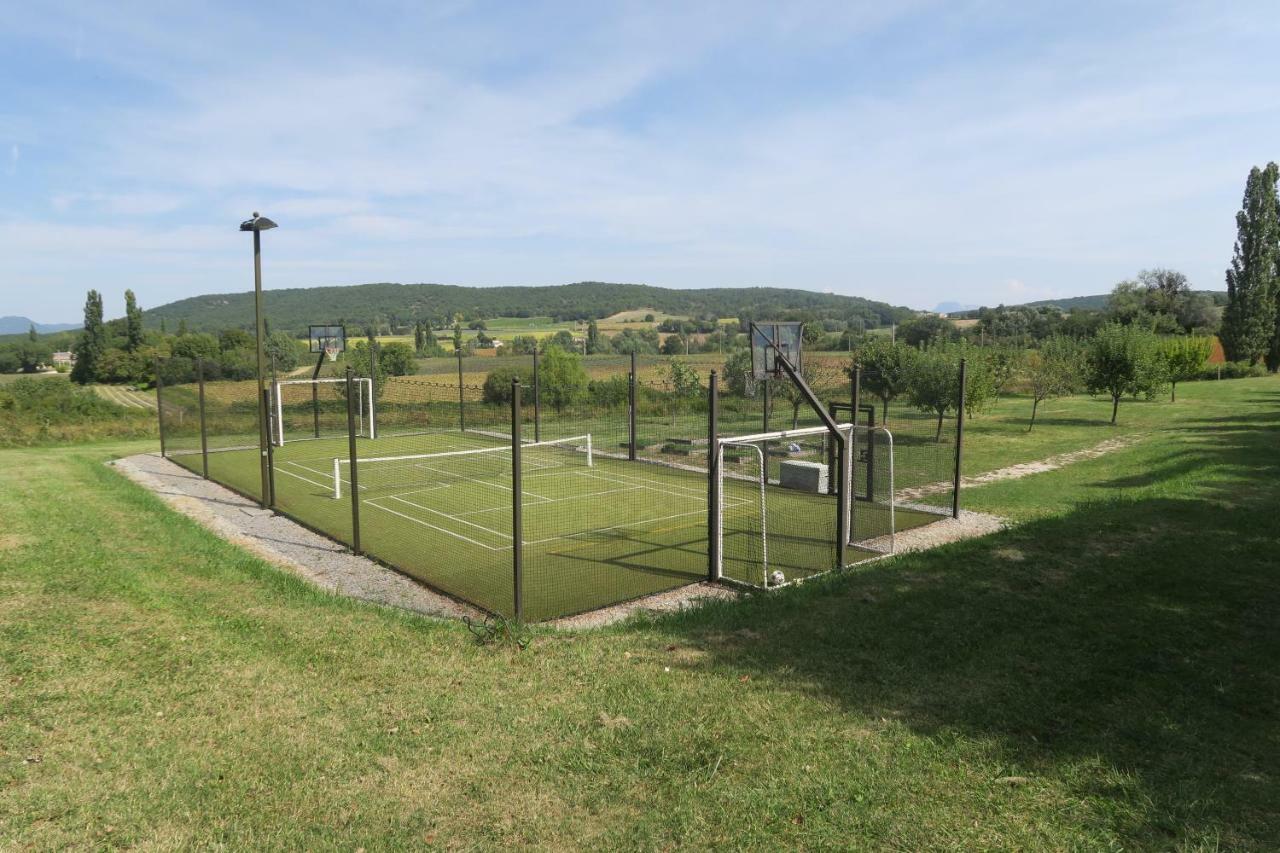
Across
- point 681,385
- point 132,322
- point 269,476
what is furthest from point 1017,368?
point 132,322

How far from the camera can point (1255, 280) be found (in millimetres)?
50531

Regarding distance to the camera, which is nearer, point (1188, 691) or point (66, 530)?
point (1188, 691)

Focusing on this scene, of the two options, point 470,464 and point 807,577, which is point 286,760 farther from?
point 470,464

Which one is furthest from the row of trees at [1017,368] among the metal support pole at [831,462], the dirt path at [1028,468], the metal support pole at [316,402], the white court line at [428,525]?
the metal support pole at [316,402]

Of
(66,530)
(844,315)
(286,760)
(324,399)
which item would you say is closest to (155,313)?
(844,315)

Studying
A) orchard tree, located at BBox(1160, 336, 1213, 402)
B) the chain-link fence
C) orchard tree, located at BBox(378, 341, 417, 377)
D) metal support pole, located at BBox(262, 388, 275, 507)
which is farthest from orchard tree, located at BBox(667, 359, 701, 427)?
orchard tree, located at BBox(1160, 336, 1213, 402)

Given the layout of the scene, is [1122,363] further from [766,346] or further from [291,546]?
[291,546]

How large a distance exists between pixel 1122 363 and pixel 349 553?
26.0m

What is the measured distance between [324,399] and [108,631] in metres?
23.1

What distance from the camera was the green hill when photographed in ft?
313

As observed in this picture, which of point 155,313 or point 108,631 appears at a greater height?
point 155,313

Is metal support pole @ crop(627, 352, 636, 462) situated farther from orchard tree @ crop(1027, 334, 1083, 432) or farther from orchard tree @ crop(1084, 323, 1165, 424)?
orchard tree @ crop(1084, 323, 1165, 424)

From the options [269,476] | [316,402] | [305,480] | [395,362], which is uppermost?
[395,362]

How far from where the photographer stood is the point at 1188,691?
5484mm
